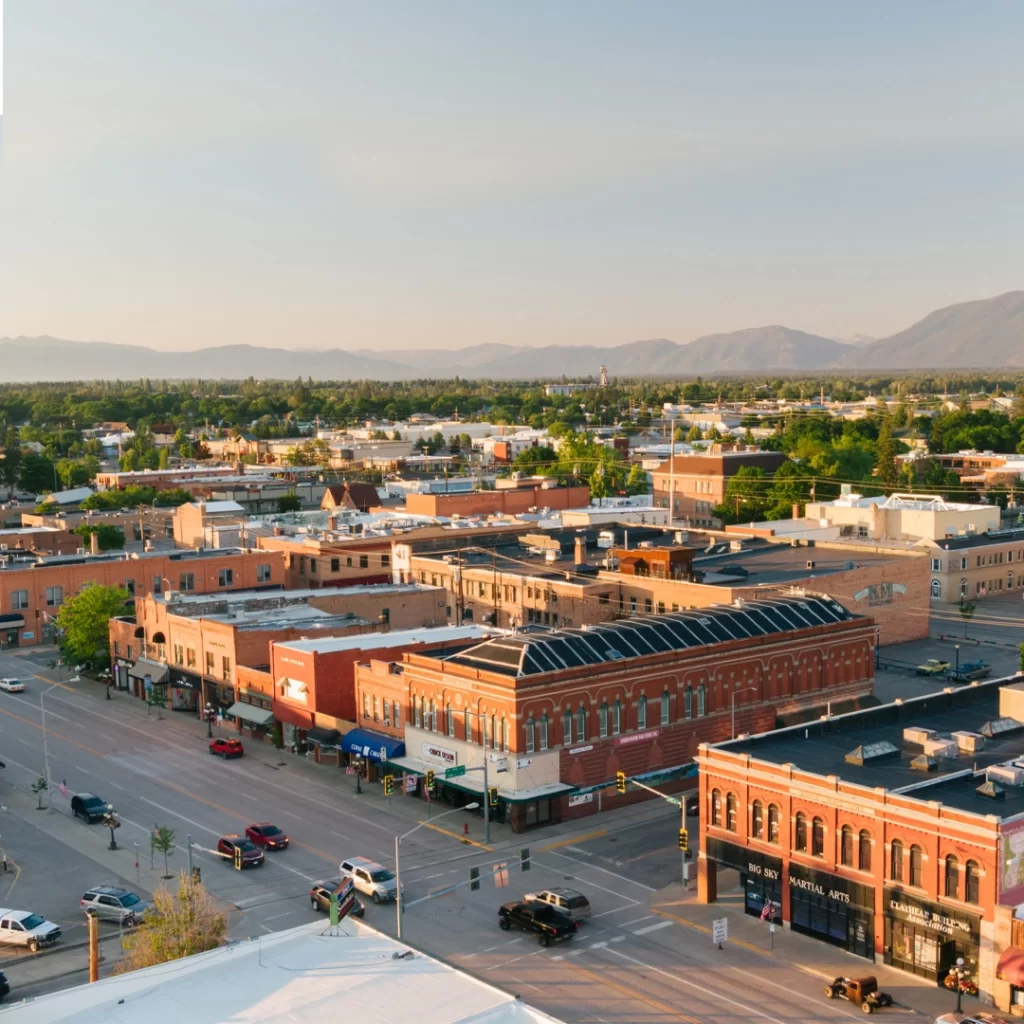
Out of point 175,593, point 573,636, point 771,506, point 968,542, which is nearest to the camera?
point 573,636

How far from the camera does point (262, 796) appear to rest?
61.4 meters

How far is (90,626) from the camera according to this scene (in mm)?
89188

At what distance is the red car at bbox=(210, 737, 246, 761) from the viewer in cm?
6838

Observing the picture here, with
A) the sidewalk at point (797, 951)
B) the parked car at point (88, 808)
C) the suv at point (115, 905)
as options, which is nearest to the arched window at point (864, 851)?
the sidewalk at point (797, 951)

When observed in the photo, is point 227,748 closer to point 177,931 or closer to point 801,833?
point 177,931

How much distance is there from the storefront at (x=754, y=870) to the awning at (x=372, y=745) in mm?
18977

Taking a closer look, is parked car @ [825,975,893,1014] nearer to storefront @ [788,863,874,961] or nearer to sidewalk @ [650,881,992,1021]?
sidewalk @ [650,881,992,1021]

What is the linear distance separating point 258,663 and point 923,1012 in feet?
152

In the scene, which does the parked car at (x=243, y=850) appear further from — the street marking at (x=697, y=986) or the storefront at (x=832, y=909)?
the storefront at (x=832, y=909)

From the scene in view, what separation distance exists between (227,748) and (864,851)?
36574 mm

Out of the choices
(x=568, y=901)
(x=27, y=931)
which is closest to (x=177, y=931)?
(x=27, y=931)

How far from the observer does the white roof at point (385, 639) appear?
2753 inches

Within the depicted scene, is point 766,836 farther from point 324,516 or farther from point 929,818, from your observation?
point 324,516

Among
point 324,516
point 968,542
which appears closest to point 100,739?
point 324,516
